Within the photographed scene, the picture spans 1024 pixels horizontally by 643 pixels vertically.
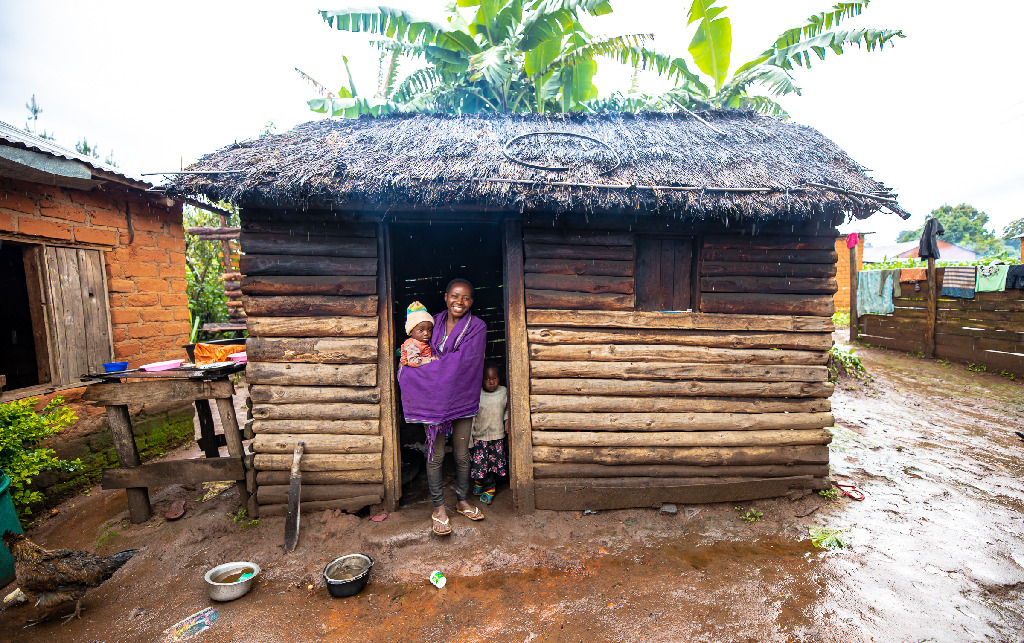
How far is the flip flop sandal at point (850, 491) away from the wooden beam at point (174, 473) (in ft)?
19.4

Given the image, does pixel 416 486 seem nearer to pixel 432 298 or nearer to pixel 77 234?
pixel 432 298

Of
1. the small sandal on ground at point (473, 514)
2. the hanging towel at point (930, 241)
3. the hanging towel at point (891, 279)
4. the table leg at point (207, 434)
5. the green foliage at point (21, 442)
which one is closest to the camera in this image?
the green foliage at point (21, 442)

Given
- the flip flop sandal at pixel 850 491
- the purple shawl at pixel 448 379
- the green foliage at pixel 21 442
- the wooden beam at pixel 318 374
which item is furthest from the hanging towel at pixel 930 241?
the green foliage at pixel 21 442

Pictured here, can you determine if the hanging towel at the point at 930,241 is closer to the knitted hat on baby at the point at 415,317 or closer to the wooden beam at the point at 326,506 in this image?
the knitted hat on baby at the point at 415,317

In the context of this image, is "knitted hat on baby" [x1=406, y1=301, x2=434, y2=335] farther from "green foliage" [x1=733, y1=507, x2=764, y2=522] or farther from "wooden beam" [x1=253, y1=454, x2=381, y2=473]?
"green foliage" [x1=733, y1=507, x2=764, y2=522]

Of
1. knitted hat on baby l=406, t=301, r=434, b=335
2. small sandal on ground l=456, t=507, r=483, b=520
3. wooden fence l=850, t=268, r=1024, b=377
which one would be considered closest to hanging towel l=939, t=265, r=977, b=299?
wooden fence l=850, t=268, r=1024, b=377

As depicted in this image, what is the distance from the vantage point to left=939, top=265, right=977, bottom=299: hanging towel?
843 cm

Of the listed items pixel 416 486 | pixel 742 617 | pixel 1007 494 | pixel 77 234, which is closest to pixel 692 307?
pixel 742 617

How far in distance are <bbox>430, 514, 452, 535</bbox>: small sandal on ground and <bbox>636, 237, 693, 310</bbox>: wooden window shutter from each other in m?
2.63

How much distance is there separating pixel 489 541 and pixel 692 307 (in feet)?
9.33

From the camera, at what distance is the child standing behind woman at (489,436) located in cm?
420

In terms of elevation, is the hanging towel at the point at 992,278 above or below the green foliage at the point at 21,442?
above

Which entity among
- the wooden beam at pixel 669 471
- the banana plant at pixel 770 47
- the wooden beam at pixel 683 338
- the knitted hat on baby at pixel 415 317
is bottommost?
the wooden beam at pixel 669 471

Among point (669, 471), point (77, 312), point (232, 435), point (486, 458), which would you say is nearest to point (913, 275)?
point (669, 471)
